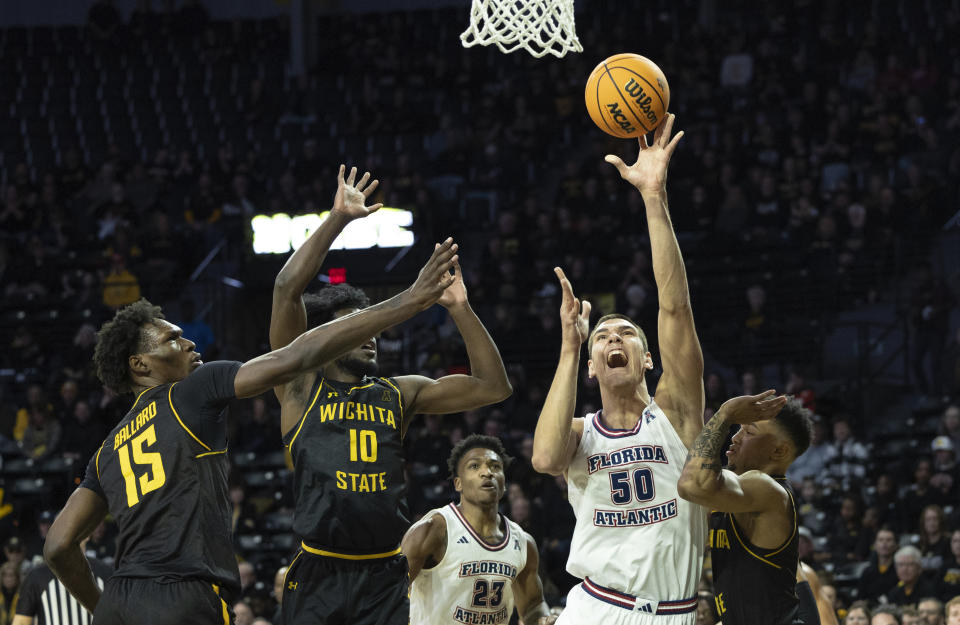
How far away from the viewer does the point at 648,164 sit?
537 cm

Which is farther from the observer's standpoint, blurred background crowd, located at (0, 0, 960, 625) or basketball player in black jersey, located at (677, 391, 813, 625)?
blurred background crowd, located at (0, 0, 960, 625)

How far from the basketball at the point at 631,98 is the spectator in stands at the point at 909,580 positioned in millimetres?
5542

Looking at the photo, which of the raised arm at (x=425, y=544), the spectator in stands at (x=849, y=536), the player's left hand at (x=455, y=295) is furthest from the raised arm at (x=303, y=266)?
the spectator in stands at (x=849, y=536)

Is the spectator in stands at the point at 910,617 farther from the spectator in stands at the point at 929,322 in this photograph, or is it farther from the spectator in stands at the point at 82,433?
the spectator in stands at the point at 82,433

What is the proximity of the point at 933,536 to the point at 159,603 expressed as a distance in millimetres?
7938

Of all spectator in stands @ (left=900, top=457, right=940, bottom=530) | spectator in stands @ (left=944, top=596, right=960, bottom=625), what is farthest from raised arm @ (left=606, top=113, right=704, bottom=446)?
spectator in stands @ (left=900, top=457, right=940, bottom=530)

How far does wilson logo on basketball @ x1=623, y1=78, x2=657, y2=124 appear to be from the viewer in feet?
19.0

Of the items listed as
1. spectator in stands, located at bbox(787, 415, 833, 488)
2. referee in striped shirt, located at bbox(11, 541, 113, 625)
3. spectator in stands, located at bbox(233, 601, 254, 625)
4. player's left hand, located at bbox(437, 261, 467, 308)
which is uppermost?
player's left hand, located at bbox(437, 261, 467, 308)

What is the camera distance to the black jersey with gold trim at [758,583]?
5.10 m

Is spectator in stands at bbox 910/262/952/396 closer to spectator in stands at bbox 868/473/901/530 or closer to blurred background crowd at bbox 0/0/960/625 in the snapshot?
blurred background crowd at bbox 0/0/960/625

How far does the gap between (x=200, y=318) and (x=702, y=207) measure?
678 cm

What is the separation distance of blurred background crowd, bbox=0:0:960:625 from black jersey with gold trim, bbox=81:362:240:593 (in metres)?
6.12

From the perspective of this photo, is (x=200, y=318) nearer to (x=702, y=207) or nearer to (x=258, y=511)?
(x=258, y=511)

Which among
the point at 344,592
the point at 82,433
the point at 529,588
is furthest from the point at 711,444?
the point at 82,433
